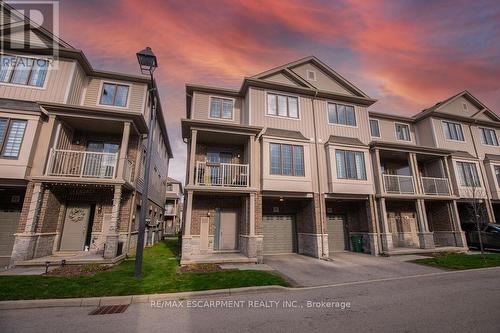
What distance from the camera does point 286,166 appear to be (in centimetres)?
1349

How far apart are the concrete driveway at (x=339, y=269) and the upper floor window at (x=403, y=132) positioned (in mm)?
11161

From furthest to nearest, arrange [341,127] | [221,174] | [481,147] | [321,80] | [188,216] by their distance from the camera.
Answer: [481,147], [321,80], [341,127], [221,174], [188,216]

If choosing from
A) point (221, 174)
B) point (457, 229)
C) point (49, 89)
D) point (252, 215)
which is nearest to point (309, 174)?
point (252, 215)

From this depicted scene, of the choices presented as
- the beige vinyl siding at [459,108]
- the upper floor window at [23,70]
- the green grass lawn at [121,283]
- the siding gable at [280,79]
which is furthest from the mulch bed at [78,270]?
the beige vinyl siding at [459,108]

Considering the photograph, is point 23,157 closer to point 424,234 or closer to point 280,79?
point 280,79

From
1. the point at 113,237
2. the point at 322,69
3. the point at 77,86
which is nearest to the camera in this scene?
the point at 113,237

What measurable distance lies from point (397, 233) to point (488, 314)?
43.7 ft

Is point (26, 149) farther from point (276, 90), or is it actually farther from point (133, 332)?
point (276, 90)

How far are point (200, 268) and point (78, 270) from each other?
4.75 metres

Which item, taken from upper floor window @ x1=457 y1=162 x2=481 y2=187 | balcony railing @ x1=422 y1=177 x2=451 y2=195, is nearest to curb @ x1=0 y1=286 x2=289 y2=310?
balcony railing @ x1=422 y1=177 x2=451 y2=195

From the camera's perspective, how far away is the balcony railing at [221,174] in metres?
12.9

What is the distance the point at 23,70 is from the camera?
12.1 m

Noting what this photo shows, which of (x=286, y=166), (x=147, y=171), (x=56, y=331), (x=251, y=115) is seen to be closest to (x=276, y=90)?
(x=251, y=115)

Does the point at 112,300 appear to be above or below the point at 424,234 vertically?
below
